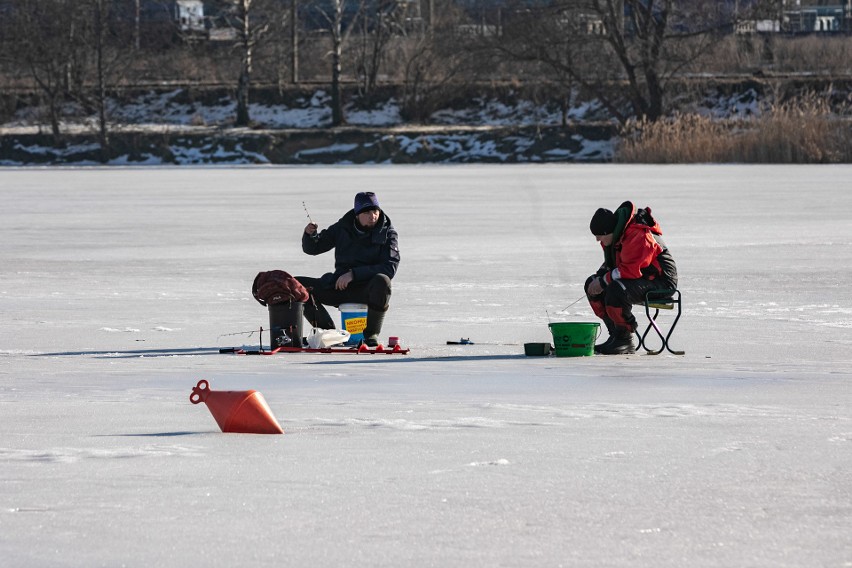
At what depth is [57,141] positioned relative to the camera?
39219 millimetres

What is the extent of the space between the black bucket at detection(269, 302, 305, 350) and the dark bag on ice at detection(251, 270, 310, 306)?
32mm

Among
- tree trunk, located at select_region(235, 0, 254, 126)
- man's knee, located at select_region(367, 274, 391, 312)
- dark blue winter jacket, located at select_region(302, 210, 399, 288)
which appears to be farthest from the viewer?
tree trunk, located at select_region(235, 0, 254, 126)

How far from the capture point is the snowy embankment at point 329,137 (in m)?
37.1

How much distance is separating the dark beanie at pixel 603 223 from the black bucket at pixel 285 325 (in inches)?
63.7

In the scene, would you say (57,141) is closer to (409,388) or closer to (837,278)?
(837,278)

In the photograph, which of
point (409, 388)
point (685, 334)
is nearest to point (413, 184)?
point (685, 334)

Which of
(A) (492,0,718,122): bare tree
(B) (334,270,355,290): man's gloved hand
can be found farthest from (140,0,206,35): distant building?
(B) (334,270,355,290): man's gloved hand

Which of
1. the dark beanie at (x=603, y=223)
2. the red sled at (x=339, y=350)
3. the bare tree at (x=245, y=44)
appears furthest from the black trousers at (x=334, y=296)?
the bare tree at (x=245, y=44)

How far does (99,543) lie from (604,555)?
1310mm

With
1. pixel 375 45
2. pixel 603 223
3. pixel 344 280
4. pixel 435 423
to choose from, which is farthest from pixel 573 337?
pixel 375 45

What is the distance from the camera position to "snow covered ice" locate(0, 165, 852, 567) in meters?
3.90

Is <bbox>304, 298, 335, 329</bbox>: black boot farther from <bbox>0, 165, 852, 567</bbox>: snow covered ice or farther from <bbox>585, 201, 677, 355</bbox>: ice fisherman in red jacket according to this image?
<bbox>585, 201, 677, 355</bbox>: ice fisherman in red jacket

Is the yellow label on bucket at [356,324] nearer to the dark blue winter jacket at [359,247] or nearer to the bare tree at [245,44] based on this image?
the dark blue winter jacket at [359,247]

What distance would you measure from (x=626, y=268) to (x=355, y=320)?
60.3 inches
